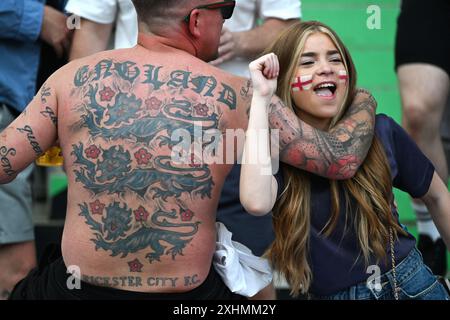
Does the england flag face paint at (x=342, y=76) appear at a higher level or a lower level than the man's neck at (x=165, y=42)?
lower

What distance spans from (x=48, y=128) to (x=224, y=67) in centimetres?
122

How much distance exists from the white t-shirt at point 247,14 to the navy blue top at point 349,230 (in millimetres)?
910

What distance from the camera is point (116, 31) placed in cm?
371

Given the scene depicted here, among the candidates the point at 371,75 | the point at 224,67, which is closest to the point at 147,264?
the point at 224,67

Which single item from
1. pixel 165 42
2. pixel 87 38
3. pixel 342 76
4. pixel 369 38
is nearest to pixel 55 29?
pixel 87 38

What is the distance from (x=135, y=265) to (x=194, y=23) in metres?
0.77

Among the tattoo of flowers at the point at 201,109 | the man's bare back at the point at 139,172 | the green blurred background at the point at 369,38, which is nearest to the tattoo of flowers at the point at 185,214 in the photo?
the man's bare back at the point at 139,172

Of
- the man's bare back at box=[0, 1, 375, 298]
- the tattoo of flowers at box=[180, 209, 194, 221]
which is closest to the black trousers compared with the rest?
the man's bare back at box=[0, 1, 375, 298]

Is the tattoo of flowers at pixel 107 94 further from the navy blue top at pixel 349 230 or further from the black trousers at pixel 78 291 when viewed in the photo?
the navy blue top at pixel 349 230

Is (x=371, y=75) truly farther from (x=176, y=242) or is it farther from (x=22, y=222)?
(x=176, y=242)

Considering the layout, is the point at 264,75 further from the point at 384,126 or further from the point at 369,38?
the point at 369,38

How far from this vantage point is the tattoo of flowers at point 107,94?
2600mm

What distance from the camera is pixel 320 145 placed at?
279cm

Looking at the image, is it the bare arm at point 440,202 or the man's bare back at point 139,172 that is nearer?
the man's bare back at point 139,172
